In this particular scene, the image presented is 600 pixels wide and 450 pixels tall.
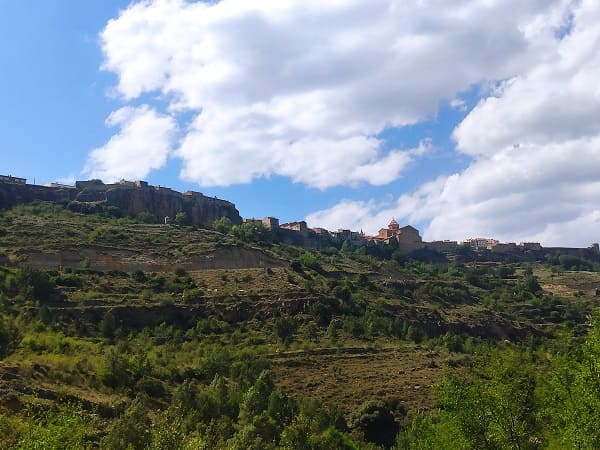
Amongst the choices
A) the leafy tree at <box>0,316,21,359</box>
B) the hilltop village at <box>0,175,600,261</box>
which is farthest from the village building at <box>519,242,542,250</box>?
the leafy tree at <box>0,316,21,359</box>

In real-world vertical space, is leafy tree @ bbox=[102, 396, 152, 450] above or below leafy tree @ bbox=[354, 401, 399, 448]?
above

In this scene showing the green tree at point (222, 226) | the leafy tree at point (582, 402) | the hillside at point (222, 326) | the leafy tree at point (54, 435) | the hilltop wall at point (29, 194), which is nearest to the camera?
the leafy tree at point (54, 435)

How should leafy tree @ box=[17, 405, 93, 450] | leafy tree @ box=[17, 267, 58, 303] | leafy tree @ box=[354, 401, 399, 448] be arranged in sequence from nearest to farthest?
leafy tree @ box=[17, 405, 93, 450], leafy tree @ box=[354, 401, 399, 448], leafy tree @ box=[17, 267, 58, 303]

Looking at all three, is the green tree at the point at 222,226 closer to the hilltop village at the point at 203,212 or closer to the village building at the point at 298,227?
the hilltop village at the point at 203,212

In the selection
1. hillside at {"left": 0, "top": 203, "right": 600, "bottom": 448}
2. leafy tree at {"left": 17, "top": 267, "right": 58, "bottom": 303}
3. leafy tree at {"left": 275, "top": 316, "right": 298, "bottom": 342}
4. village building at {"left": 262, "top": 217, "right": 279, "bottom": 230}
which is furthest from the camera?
village building at {"left": 262, "top": 217, "right": 279, "bottom": 230}

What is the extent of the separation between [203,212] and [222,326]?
58658 mm

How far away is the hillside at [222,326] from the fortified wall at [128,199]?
17.8 ft

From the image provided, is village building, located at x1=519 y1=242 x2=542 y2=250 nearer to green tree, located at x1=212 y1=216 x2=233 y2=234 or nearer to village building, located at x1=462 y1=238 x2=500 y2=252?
village building, located at x1=462 y1=238 x2=500 y2=252

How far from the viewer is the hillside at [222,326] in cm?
3344

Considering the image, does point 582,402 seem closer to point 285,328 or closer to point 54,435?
point 54,435

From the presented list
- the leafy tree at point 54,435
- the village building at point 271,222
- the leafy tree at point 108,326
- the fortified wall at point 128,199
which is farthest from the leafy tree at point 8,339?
the village building at point 271,222

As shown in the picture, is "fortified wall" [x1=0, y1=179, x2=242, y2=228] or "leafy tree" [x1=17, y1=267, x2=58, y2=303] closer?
"leafy tree" [x1=17, y1=267, x2=58, y2=303]

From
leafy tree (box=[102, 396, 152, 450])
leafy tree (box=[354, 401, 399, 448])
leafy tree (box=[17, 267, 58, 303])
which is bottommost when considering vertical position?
leafy tree (box=[354, 401, 399, 448])

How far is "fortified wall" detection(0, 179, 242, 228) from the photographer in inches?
3701
